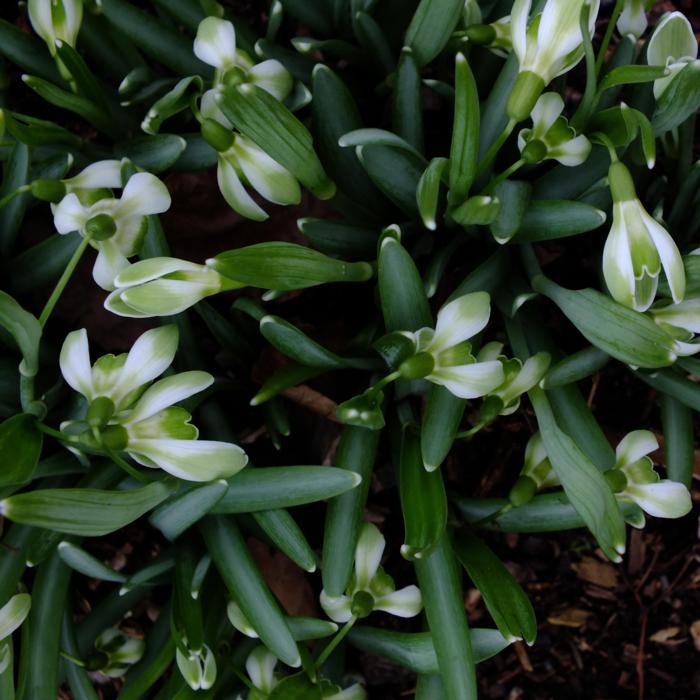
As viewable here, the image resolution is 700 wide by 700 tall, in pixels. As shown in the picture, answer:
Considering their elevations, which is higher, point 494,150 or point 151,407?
point 494,150

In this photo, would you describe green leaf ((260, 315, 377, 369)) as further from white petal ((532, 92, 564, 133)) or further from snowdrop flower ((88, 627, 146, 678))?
snowdrop flower ((88, 627, 146, 678))

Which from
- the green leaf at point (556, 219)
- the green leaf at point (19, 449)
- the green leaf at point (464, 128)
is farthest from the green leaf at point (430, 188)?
the green leaf at point (19, 449)

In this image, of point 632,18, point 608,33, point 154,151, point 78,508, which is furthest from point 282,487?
point 632,18

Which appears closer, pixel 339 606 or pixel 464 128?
pixel 464 128

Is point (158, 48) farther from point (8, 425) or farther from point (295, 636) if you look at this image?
point (295, 636)

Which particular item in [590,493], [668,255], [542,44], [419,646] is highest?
[542,44]

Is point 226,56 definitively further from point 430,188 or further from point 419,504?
point 419,504
